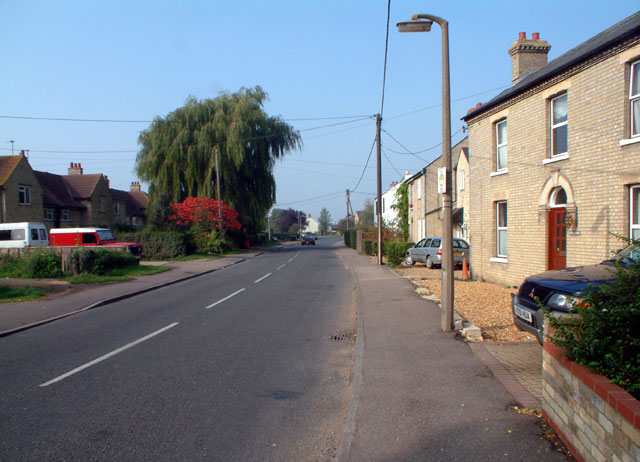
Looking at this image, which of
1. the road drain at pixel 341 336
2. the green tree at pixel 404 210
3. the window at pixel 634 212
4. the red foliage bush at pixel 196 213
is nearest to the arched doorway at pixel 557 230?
the window at pixel 634 212

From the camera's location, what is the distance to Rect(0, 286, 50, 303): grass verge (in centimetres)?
1234

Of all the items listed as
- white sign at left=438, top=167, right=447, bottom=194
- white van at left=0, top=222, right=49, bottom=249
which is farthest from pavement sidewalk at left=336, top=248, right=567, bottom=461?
white van at left=0, top=222, right=49, bottom=249

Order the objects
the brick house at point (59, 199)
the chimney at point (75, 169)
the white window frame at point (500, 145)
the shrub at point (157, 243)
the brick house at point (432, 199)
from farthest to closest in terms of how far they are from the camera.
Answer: the chimney at point (75, 169), the brick house at point (59, 199), the shrub at point (157, 243), the brick house at point (432, 199), the white window frame at point (500, 145)

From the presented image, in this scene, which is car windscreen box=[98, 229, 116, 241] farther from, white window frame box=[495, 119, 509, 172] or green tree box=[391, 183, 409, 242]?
green tree box=[391, 183, 409, 242]

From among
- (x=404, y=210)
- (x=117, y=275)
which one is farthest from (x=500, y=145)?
(x=404, y=210)

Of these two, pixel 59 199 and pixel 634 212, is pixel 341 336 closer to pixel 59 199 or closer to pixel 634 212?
pixel 634 212

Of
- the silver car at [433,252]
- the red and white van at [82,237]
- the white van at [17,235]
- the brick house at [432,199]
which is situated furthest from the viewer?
the brick house at [432,199]

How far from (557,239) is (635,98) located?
12.7 ft

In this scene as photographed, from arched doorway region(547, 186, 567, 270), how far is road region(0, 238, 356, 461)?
5686mm

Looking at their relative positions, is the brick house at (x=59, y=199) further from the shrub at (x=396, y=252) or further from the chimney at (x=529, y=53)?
the chimney at (x=529, y=53)

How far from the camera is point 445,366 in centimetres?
590

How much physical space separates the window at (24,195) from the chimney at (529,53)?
31620 mm

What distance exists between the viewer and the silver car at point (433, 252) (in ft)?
62.6

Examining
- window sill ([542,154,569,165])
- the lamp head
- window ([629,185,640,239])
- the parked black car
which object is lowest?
the parked black car
